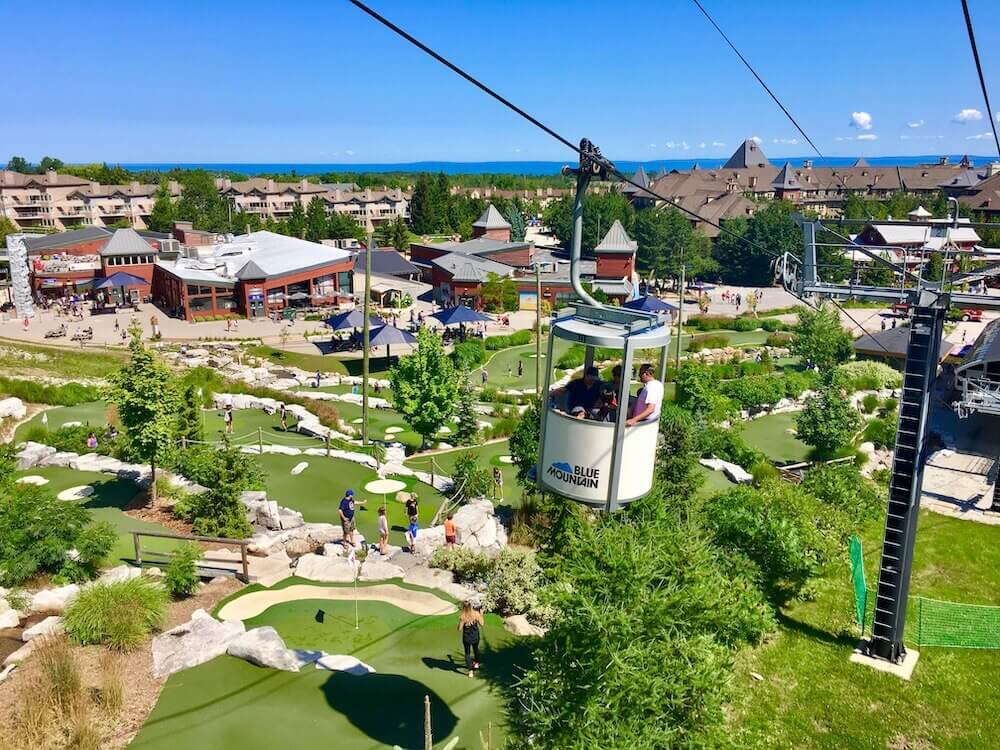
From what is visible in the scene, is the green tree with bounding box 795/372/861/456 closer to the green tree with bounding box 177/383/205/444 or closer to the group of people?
the group of people

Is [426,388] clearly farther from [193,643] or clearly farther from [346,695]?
[346,695]

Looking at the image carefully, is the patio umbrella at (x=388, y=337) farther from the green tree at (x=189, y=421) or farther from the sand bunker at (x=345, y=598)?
the sand bunker at (x=345, y=598)

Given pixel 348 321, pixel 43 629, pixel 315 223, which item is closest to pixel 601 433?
pixel 43 629

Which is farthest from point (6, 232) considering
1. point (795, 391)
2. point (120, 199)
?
point (795, 391)

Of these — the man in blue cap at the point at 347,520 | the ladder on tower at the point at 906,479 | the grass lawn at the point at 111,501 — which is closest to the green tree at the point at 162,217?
the grass lawn at the point at 111,501

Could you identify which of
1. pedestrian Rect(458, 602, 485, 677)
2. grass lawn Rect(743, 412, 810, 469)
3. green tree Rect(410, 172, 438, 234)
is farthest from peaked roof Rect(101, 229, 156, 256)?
pedestrian Rect(458, 602, 485, 677)

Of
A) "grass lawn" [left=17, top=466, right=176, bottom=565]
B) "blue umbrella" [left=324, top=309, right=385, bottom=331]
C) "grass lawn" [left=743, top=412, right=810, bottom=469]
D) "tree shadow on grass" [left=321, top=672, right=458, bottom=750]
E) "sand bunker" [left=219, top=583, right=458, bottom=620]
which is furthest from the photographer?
"blue umbrella" [left=324, top=309, right=385, bottom=331]
